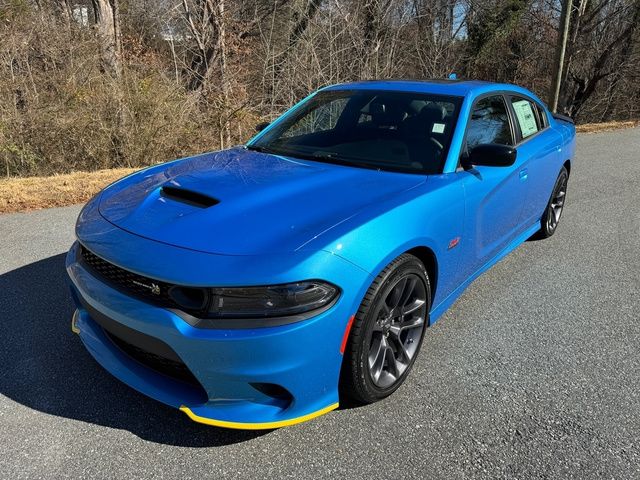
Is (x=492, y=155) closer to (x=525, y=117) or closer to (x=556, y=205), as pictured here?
(x=525, y=117)

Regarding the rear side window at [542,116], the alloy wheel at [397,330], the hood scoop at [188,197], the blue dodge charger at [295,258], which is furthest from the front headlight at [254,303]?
the rear side window at [542,116]

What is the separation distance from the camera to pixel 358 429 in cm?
243

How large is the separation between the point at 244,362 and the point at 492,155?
1.94 meters

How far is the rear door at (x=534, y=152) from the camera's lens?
4.07 metres

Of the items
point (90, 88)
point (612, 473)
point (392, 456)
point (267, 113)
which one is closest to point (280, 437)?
point (392, 456)

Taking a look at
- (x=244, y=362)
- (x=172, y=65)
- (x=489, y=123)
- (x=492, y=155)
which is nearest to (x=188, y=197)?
(x=244, y=362)

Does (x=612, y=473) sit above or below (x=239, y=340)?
below

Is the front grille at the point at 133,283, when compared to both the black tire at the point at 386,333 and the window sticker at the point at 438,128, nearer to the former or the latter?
the black tire at the point at 386,333

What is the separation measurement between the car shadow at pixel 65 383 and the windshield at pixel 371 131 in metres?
1.77

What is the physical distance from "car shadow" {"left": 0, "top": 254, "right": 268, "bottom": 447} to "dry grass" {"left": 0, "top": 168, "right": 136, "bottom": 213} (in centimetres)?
274

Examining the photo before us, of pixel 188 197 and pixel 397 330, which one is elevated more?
pixel 188 197

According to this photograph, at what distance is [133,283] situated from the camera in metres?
2.24

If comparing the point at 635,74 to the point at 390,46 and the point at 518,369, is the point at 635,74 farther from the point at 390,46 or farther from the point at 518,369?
the point at 518,369

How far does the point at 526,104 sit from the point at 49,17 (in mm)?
8995
